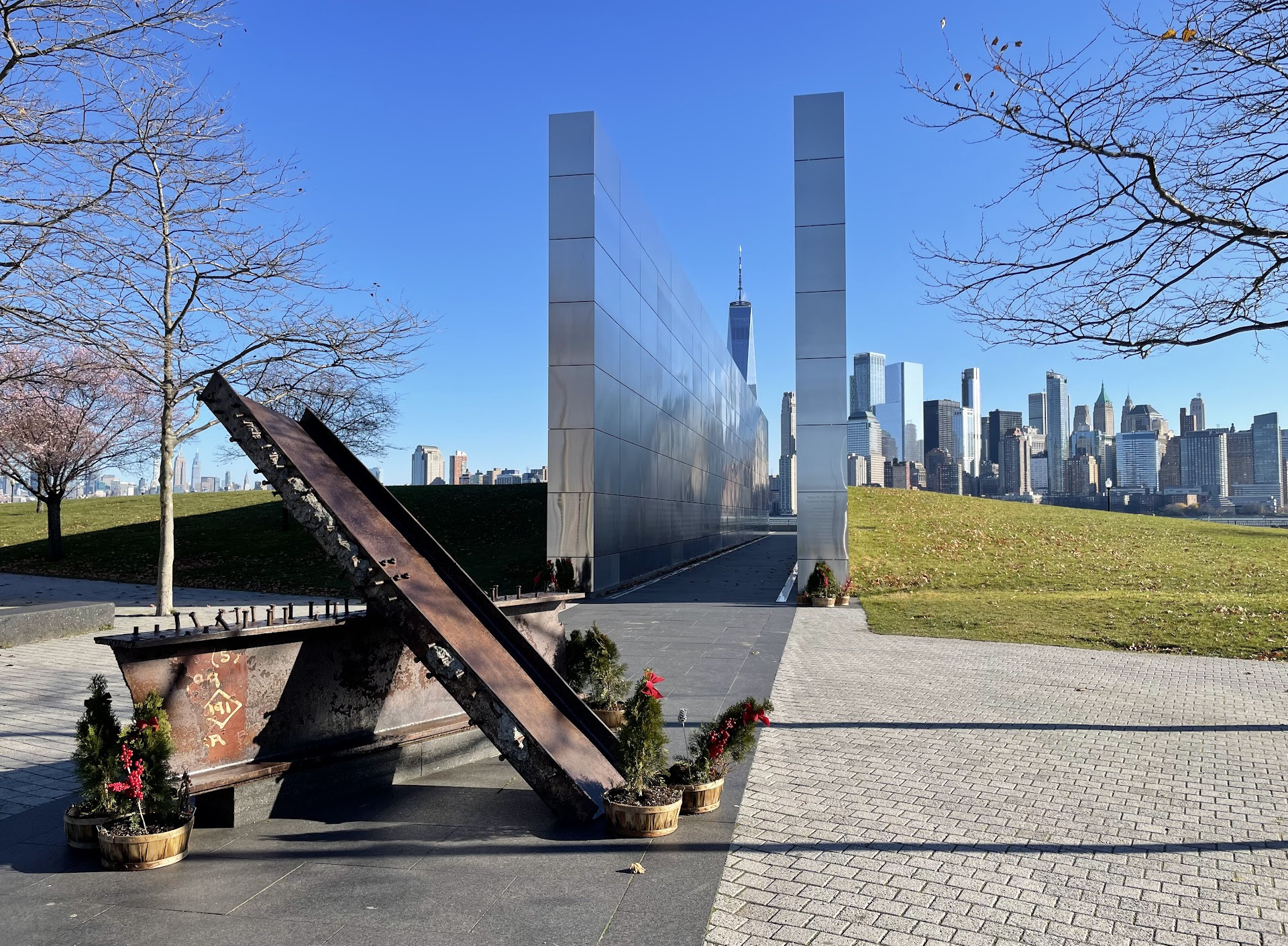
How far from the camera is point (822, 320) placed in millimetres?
21406

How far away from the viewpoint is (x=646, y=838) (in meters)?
5.45

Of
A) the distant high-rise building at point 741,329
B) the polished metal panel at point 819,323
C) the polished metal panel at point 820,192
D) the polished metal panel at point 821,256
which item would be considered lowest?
the polished metal panel at point 819,323

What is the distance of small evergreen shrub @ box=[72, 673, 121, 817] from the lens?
516 cm

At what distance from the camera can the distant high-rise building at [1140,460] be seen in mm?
127750

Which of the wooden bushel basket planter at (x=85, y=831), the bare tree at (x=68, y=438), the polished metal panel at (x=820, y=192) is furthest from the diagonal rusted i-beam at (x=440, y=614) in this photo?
the bare tree at (x=68, y=438)

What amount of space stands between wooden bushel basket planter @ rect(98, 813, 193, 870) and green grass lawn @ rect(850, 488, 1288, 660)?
13837 millimetres

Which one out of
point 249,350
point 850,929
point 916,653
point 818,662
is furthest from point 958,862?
point 249,350

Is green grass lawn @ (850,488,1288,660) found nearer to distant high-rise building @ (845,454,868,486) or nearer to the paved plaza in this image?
the paved plaza

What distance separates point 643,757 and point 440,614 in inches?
69.4

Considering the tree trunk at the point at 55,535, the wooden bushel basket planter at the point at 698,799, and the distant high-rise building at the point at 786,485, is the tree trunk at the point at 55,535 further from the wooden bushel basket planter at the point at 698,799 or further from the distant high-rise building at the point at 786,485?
the distant high-rise building at the point at 786,485

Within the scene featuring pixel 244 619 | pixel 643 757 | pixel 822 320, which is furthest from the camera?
pixel 822 320

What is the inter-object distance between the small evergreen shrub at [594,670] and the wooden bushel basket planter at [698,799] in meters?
2.37

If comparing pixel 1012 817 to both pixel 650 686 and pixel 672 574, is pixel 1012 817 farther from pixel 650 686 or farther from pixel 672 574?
pixel 672 574

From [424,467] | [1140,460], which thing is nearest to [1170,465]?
[1140,460]
